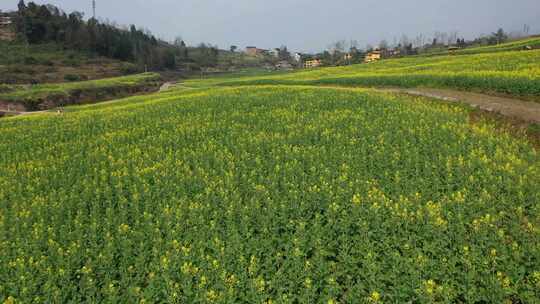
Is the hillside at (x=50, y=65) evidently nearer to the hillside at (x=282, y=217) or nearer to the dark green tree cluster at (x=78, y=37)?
the dark green tree cluster at (x=78, y=37)

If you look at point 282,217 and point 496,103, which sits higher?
point 496,103

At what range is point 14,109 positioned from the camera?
53156mm

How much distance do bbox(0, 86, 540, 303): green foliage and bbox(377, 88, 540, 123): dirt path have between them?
13.2 ft

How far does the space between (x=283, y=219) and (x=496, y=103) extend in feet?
56.1

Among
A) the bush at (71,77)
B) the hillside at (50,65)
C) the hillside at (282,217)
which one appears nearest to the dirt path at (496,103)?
the hillside at (282,217)

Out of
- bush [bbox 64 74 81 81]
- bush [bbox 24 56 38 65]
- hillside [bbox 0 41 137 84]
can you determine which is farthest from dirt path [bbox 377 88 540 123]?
bush [bbox 24 56 38 65]

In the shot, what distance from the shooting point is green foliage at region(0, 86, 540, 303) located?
21.2 ft

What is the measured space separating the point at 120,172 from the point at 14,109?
165 feet

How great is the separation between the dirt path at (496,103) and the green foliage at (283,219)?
13.2ft

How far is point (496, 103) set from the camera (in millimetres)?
20594

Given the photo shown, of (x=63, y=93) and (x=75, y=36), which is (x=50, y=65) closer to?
(x=75, y=36)

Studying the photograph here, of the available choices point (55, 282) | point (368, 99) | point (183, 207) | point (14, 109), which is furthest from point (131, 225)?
point (14, 109)

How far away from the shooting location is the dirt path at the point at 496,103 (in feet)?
58.5

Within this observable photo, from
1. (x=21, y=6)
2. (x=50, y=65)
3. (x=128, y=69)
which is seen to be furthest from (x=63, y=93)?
(x=21, y=6)
